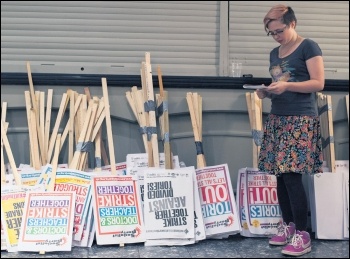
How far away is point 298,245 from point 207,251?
56 cm

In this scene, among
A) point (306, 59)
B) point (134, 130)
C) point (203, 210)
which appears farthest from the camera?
point (134, 130)

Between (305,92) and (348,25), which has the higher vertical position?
(348,25)

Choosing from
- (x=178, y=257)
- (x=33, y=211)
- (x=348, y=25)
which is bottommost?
(x=178, y=257)

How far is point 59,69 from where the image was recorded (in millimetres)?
4582

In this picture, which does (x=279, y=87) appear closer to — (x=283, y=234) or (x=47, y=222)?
(x=283, y=234)

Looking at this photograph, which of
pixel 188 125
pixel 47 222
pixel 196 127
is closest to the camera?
pixel 47 222

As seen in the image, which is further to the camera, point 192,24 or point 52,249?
point 192,24

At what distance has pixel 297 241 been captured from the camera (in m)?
3.74

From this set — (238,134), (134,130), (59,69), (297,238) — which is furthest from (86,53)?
(297,238)

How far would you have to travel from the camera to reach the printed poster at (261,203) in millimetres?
4227

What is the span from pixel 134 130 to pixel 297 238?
4.71 ft

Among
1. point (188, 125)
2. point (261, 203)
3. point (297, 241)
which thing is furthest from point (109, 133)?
point (297, 241)

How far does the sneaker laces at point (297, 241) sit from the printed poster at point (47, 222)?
1.33m

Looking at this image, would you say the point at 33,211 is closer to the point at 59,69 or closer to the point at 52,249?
the point at 52,249
